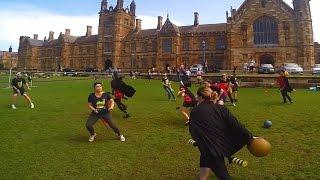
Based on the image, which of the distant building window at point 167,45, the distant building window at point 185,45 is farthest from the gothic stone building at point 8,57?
the distant building window at point 185,45

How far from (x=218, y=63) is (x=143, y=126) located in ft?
182

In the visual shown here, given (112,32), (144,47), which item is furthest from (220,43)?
(112,32)

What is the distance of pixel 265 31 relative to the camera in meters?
58.3

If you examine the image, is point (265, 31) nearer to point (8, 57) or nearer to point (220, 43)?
point (220, 43)

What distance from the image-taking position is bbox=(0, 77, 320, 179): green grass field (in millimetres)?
8688

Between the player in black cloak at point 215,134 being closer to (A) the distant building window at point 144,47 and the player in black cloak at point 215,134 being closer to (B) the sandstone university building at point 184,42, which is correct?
(B) the sandstone university building at point 184,42

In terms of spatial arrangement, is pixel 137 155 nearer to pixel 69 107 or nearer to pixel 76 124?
pixel 76 124

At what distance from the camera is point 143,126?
1380 cm

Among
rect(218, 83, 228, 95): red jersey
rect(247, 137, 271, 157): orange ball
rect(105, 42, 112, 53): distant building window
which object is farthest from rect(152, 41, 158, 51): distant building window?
rect(247, 137, 271, 157): orange ball

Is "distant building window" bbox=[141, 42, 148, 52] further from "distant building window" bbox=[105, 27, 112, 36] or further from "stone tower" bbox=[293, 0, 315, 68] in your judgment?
"stone tower" bbox=[293, 0, 315, 68]

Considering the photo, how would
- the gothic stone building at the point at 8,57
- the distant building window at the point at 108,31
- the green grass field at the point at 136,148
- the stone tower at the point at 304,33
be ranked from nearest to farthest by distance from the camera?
the green grass field at the point at 136,148 → the stone tower at the point at 304,33 → the distant building window at the point at 108,31 → the gothic stone building at the point at 8,57

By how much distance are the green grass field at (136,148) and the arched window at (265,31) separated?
4333 centimetres

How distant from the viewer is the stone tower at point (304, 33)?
54906mm

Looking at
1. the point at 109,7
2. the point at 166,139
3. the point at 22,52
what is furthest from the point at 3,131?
the point at 22,52
